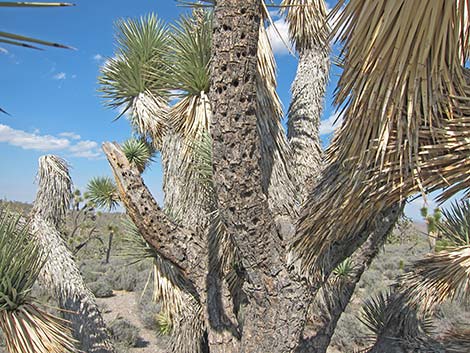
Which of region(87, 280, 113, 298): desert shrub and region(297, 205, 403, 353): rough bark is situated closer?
region(297, 205, 403, 353): rough bark

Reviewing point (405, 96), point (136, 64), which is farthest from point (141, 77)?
point (405, 96)

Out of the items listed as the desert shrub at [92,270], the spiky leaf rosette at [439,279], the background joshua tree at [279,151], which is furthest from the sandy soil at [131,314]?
the spiky leaf rosette at [439,279]

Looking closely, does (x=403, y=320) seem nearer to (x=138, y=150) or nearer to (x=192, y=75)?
(x=192, y=75)

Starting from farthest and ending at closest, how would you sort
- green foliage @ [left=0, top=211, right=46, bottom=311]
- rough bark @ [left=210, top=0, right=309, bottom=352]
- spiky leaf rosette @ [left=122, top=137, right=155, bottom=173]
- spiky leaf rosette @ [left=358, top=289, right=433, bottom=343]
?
1. spiky leaf rosette @ [left=122, top=137, right=155, bottom=173]
2. spiky leaf rosette @ [left=358, top=289, right=433, bottom=343]
3. green foliage @ [left=0, top=211, right=46, bottom=311]
4. rough bark @ [left=210, top=0, right=309, bottom=352]

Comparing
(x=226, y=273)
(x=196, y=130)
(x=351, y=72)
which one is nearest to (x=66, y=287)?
(x=226, y=273)

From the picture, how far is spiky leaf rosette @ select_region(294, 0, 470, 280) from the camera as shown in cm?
211

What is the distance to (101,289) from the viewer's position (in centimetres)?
1143

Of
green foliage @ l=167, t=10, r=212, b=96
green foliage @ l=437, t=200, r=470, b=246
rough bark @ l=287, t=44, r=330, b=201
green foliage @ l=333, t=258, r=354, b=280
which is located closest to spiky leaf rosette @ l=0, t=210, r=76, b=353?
green foliage @ l=167, t=10, r=212, b=96

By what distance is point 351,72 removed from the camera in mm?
2436

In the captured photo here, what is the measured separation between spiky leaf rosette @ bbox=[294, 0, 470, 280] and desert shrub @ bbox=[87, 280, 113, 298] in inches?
406

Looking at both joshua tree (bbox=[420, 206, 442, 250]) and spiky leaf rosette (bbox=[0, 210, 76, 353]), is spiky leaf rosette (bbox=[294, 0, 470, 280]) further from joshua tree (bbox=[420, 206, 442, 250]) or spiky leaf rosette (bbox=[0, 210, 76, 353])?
joshua tree (bbox=[420, 206, 442, 250])

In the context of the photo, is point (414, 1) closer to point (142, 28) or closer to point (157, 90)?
point (157, 90)

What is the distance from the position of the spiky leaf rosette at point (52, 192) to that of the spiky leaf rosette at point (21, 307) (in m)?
0.98

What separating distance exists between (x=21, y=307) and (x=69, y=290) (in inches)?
45.6
